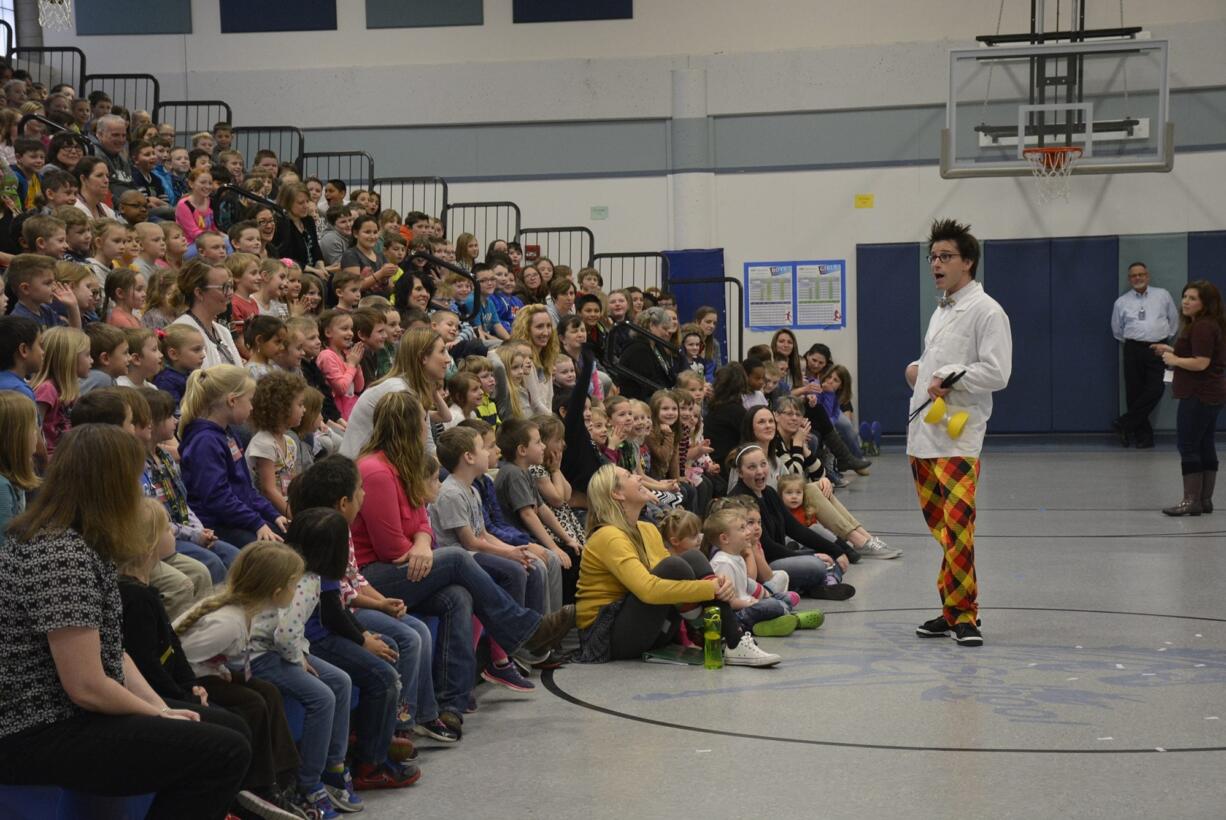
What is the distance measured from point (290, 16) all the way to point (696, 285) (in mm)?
5894

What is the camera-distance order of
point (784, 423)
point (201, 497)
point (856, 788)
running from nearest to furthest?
point (856, 788) < point (201, 497) < point (784, 423)

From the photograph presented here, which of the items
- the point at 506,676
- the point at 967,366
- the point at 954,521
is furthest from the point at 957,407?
the point at 506,676

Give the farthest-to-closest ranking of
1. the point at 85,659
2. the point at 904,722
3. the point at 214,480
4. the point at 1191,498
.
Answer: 1. the point at 1191,498
2. the point at 904,722
3. the point at 214,480
4. the point at 85,659

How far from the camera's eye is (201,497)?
513 cm

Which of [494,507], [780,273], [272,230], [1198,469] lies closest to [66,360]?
[494,507]

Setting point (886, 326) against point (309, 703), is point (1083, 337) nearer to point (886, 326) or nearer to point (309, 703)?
point (886, 326)

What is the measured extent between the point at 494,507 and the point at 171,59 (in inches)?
495

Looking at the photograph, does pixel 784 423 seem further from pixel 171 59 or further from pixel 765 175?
pixel 171 59

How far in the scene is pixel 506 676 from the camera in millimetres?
6035

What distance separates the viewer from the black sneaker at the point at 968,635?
21.7ft

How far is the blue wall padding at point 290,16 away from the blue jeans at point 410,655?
44.4 feet

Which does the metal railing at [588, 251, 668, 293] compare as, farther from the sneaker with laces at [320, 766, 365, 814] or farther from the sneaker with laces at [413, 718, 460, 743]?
the sneaker with laces at [320, 766, 365, 814]

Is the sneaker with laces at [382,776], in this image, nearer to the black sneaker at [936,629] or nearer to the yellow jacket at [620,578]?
the yellow jacket at [620,578]

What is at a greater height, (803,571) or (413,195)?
(413,195)
